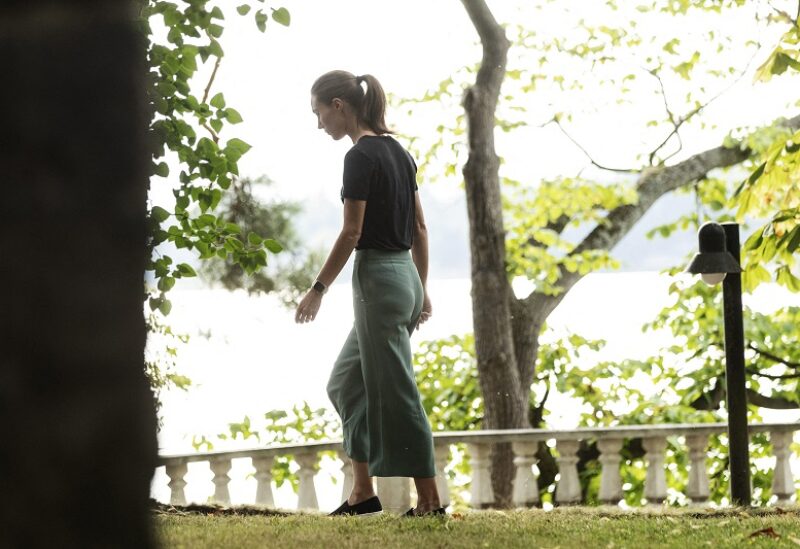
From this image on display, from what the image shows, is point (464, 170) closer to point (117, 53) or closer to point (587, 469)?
point (587, 469)

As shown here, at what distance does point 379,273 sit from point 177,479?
2.78 metres

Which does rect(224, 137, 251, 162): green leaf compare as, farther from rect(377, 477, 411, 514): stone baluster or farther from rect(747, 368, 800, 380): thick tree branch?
rect(747, 368, 800, 380): thick tree branch

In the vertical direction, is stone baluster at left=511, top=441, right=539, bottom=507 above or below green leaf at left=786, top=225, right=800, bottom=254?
below

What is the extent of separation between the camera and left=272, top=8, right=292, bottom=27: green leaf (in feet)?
13.3

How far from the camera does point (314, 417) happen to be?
11.7 m

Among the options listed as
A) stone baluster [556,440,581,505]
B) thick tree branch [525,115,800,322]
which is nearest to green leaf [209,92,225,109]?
stone baluster [556,440,581,505]

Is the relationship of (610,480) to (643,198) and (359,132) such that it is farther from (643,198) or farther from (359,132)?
(643,198)

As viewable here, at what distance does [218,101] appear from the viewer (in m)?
4.44

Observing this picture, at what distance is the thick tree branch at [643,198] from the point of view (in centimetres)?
1052

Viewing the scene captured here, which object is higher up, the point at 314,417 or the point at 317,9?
the point at 317,9

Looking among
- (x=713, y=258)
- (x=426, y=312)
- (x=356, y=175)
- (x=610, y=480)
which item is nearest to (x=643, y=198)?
(x=610, y=480)

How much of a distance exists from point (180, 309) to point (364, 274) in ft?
23.6

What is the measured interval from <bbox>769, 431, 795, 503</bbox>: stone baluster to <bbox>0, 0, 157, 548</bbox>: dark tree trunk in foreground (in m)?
5.75

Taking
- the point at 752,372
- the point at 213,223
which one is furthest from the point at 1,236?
the point at 752,372
